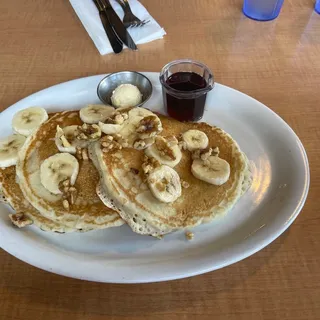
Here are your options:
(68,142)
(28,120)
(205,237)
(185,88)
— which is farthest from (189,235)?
(28,120)

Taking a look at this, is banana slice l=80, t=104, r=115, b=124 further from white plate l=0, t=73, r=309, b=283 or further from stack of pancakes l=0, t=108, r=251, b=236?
white plate l=0, t=73, r=309, b=283

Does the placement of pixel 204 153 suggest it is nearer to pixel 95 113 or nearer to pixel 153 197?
pixel 153 197

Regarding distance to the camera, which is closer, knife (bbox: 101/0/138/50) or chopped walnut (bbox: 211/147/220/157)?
chopped walnut (bbox: 211/147/220/157)

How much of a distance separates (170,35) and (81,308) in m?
1.61

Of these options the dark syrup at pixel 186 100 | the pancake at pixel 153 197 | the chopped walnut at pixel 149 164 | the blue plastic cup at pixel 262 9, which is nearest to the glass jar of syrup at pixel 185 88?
the dark syrup at pixel 186 100

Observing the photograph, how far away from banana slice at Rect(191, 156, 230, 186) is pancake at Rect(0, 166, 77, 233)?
1.62ft

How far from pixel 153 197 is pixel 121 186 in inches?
4.7

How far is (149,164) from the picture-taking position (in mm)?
A: 1222

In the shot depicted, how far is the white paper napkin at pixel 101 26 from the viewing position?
6.52ft

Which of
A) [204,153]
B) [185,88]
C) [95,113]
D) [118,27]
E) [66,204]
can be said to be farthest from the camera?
[118,27]

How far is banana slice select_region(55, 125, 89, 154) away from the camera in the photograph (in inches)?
50.7

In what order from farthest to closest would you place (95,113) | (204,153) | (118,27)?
(118,27) < (95,113) < (204,153)

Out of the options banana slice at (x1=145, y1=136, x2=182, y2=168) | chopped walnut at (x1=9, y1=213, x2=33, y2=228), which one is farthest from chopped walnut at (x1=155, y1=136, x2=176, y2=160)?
chopped walnut at (x1=9, y1=213, x2=33, y2=228)

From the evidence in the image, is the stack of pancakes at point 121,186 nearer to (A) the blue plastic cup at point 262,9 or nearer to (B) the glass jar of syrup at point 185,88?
(B) the glass jar of syrup at point 185,88
